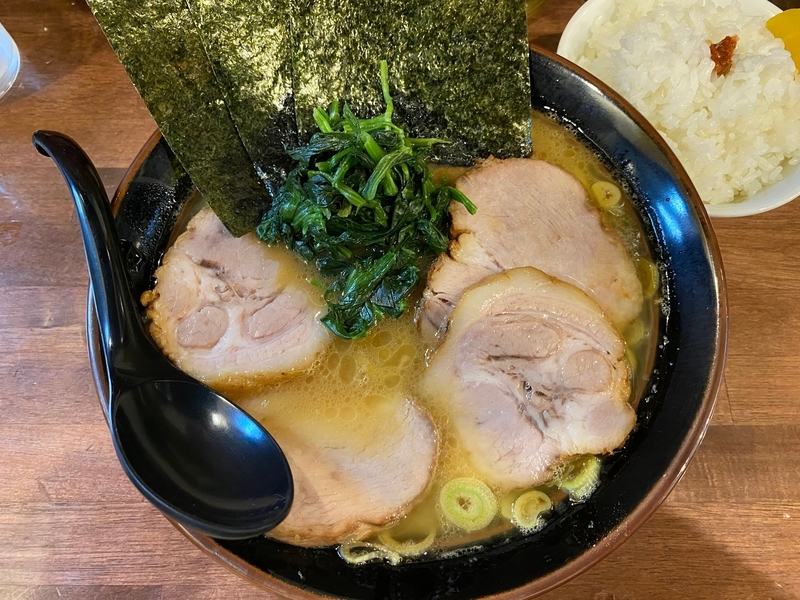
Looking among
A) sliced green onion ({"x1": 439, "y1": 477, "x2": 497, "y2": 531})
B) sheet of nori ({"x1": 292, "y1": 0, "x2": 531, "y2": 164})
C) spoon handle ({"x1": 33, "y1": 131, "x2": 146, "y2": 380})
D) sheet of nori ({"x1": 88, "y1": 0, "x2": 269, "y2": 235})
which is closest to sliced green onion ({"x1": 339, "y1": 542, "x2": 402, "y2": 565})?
sliced green onion ({"x1": 439, "y1": 477, "x2": 497, "y2": 531})

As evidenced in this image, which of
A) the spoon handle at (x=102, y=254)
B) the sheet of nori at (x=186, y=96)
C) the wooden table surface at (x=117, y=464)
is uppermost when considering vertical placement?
the sheet of nori at (x=186, y=96)

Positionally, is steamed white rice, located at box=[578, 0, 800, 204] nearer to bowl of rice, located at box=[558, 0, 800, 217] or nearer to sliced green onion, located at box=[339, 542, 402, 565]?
bowl of rice, located at box=[558, 0, 800, 217]

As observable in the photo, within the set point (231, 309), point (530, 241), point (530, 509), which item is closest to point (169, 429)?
point (231, 309)

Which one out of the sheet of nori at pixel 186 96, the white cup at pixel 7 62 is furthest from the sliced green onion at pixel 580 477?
the white cup at pixel 7 62

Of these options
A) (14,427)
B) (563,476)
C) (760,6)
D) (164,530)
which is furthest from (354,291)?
(760,6)

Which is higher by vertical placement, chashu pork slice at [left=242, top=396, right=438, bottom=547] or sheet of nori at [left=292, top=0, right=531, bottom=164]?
sheet of nori at [left=292, top=0, right=531, bottom=164]

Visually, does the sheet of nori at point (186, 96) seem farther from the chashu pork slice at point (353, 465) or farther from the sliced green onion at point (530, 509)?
the sliced green onion at point (530, 509)

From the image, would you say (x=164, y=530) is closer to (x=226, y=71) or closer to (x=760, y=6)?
(x=226, y=71)
